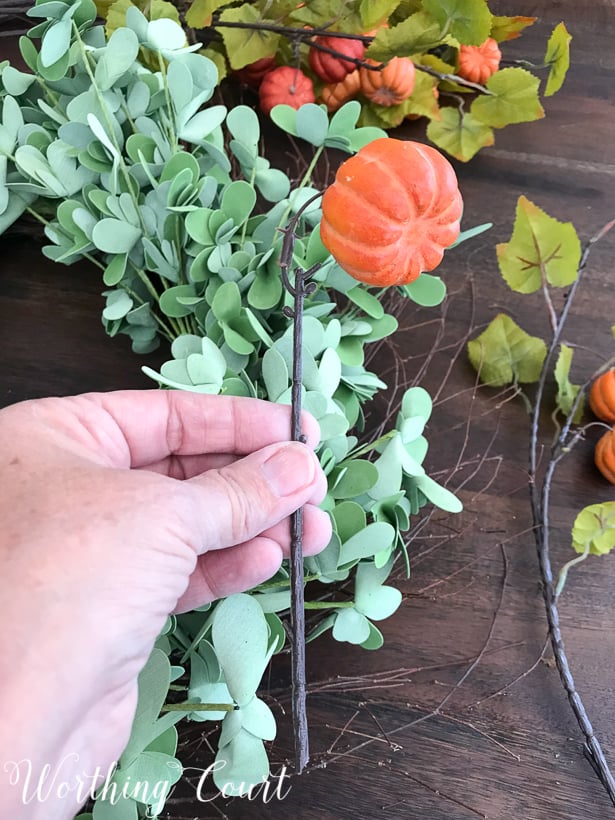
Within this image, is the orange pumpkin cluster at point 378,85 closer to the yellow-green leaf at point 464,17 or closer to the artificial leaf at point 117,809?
the yellow-green leaf at point 464,17

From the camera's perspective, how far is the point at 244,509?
0.43m

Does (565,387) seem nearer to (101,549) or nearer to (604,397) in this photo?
(604,397)

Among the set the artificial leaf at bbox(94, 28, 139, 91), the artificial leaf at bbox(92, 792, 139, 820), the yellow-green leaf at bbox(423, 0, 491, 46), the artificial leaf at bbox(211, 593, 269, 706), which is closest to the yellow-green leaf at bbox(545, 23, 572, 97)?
the yellow-green leaf at bbox(423, 0, 491, 46)

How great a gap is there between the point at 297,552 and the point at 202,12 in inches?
23.3

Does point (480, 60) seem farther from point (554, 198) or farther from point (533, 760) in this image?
point (533, 760)

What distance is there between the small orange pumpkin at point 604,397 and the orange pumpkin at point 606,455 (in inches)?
0.9

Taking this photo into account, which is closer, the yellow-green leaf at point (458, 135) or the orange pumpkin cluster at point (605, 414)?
the orange pumpkin cluster at point (605, 414)

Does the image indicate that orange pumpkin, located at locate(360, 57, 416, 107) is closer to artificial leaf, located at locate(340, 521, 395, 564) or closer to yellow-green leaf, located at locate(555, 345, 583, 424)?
yellow-green leaf, located at locate(555, 345, 583, 424)

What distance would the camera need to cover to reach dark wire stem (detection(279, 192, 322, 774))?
404 millimetres

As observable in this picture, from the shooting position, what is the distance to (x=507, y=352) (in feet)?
2.45

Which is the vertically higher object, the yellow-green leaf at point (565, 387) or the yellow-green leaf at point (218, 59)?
the yellow-green leaf at point (218, 59)

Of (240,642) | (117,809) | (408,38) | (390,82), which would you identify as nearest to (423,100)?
(390,82)

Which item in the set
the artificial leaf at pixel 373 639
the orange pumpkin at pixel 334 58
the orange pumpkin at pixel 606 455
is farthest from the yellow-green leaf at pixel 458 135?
the artificial leaf at pixel 373 639

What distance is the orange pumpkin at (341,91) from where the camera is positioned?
84 centimetres
